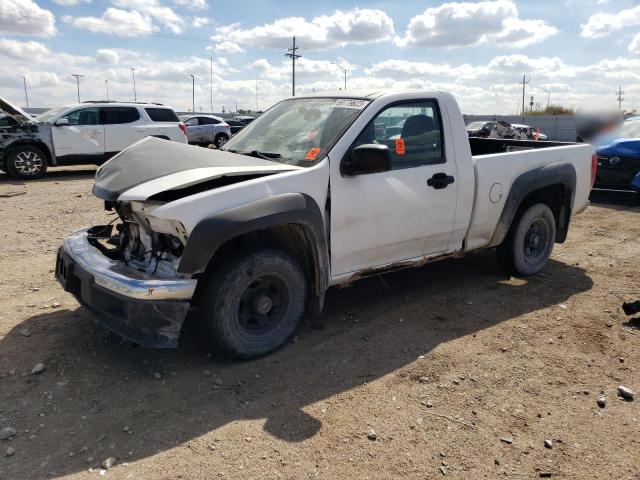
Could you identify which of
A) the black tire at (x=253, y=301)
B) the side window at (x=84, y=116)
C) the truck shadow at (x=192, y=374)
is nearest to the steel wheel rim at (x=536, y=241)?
the truck shadow at (x=192, y=374)

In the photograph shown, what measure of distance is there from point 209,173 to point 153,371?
4.60 ft

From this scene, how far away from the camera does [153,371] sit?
12.0 feet

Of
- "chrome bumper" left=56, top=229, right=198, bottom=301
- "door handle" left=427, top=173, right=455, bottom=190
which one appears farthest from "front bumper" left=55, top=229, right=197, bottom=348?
"door handle" left=427, top=173, right=455, bottom=190

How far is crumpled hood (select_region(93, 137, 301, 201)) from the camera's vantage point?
3.40 meters

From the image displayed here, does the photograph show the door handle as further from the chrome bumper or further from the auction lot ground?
the chrome bumper

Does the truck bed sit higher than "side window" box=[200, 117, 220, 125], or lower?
lower

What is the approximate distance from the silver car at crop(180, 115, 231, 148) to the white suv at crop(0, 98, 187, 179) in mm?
8081

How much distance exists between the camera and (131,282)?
328 centimetres

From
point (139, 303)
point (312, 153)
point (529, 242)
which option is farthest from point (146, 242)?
point (529, 242)

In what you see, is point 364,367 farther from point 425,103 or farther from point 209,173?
point 425,103

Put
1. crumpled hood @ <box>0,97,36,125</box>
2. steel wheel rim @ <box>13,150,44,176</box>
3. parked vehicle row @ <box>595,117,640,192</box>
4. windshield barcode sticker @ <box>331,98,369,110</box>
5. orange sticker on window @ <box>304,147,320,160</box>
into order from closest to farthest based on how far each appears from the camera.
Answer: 1. orange sticker on window @ <box>304,147,320,160</box>
2. windshield barcode sticker @ <box>331,98,369,110</box>
3. parked vehicle row @ <box>595,117,640,192</box>
4. crumpled hood @ <box>0,97,36,125</box>
5. steel wheel rim @ <box>13,150,44,176</box>

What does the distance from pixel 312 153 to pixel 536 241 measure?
3.04m

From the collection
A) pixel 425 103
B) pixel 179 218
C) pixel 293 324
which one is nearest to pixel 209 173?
pixel 179 218

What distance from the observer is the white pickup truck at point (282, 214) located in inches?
131
